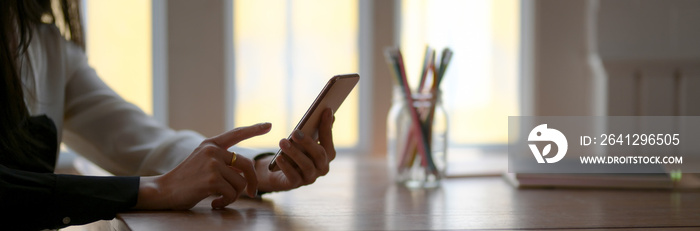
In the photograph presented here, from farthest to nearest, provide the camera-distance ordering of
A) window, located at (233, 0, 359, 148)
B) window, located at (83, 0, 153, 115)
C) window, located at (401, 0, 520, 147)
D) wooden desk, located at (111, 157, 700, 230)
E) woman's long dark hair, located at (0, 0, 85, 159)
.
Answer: window, located at (401, 0, 520, 147) < window, located at (233, 0, 359, 148) < window, located at (83, 0, 153, 115) < woman's long dark hair, located at (0, 0, 85, 159) < wooden desk, located at (111, 157, 700, 230)

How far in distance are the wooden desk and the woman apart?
4cm

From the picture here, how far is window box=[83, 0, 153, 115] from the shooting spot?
11.3 feet

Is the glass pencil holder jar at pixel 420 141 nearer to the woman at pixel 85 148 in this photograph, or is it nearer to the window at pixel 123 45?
the woman at pixel 85 148

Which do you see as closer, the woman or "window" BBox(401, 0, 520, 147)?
the woman

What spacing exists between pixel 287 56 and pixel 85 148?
2.31m

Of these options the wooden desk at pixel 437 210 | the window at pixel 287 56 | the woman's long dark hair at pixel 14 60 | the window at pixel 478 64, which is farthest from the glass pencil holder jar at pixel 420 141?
the window at pixel 478 64

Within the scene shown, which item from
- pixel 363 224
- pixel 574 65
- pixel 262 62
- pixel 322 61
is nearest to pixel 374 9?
pixel 322 61

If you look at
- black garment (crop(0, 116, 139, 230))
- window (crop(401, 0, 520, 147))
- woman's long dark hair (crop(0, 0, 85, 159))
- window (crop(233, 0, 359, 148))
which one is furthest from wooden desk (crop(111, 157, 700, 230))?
window (crop(401, 0, 520, 147))

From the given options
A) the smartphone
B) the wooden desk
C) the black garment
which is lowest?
the wooden desk

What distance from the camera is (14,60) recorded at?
1.18 meters

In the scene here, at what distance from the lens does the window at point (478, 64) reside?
13.0 feet
